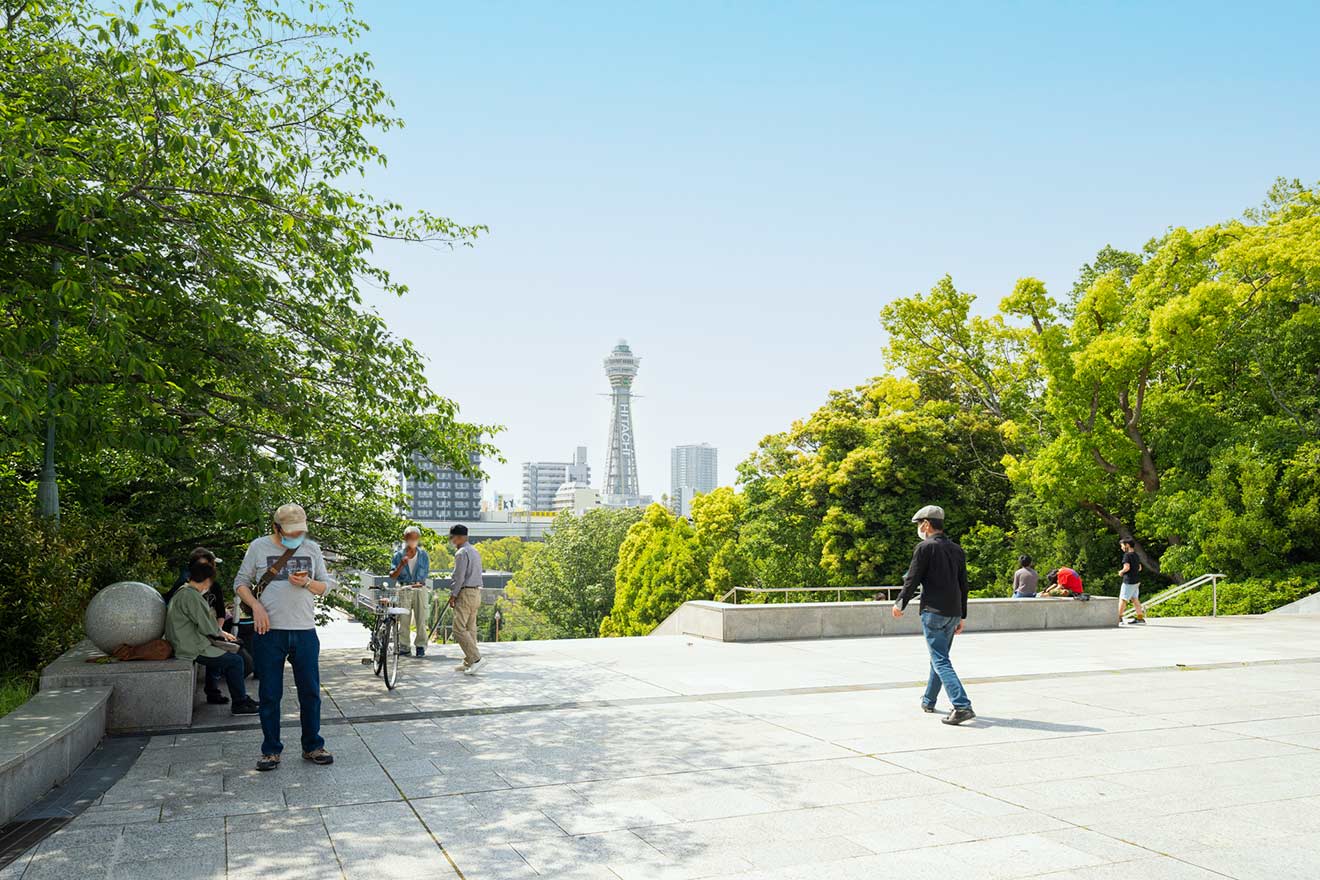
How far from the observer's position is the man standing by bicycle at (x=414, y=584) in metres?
12.8

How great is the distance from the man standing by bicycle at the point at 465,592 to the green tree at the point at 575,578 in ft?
182

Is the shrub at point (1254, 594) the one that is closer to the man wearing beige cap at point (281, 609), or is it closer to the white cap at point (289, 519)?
the man wearing beige cap at point (281, 609)

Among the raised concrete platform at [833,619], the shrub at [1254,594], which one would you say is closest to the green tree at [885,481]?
the shrub at [1254,594]

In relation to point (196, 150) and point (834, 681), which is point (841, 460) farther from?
point (196, 150)

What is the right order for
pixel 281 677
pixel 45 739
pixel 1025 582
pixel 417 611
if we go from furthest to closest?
pixel 1025 582, pixel 417 611, pixel 281 677, pixel 45 739

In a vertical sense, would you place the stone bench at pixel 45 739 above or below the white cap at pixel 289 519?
below

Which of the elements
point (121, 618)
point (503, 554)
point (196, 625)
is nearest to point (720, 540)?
point (196, 625)

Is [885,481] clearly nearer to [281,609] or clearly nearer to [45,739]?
[281,609]

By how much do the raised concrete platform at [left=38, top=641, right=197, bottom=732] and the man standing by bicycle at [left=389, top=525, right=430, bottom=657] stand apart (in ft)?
14.4

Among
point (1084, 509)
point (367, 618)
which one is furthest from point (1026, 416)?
point (367, 618)

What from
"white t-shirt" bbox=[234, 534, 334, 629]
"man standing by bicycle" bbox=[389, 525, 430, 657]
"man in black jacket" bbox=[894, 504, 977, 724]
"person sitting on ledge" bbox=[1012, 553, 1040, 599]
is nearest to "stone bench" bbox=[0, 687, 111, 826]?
"white t-shirt" bbox=[234, 534, 334, 629]

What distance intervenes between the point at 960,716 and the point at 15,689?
7608 mm

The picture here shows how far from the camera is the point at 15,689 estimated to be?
26.8 feet

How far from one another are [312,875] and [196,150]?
6.89 m
